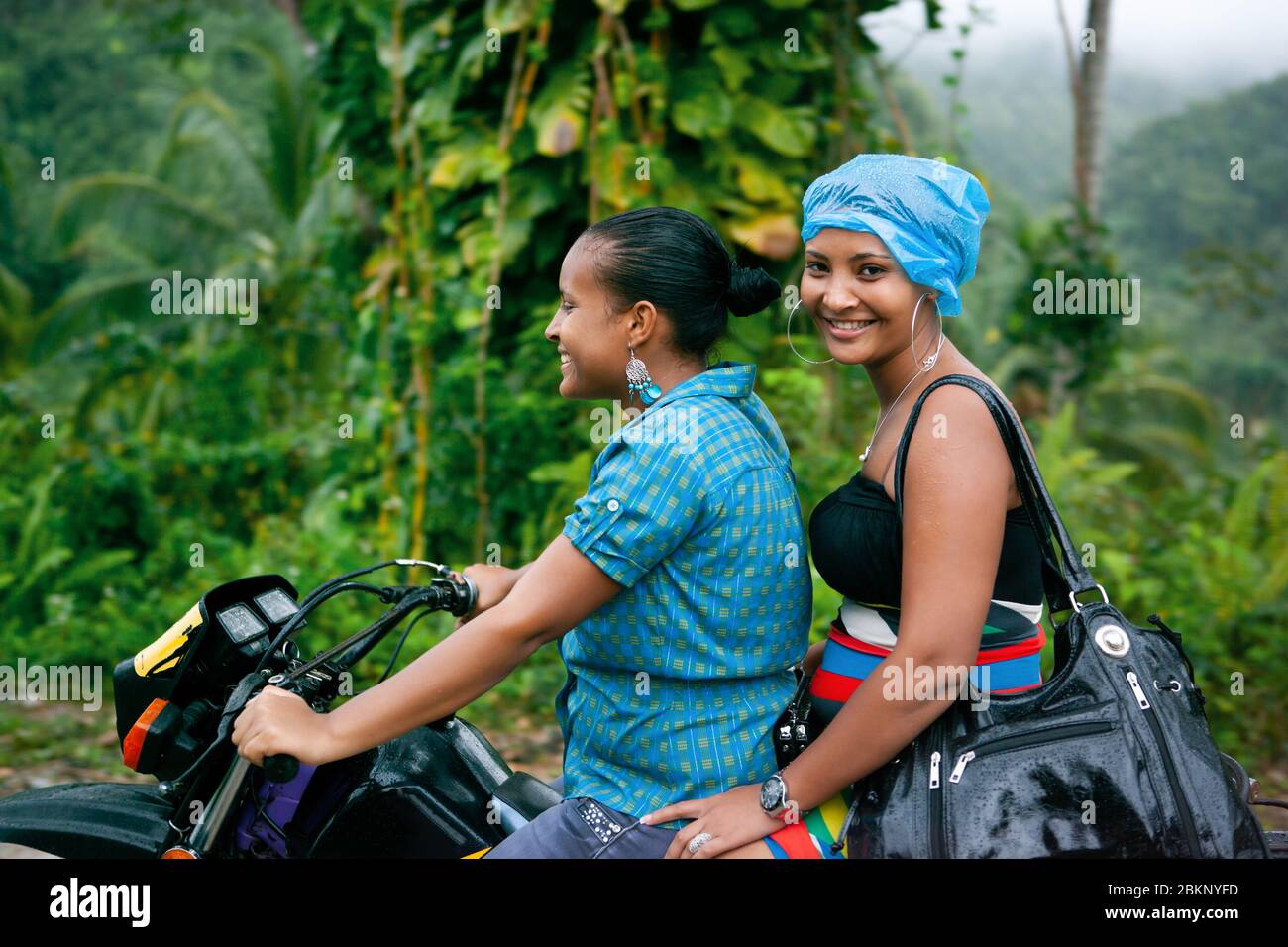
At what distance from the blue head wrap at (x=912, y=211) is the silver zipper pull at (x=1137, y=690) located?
2.16 ft

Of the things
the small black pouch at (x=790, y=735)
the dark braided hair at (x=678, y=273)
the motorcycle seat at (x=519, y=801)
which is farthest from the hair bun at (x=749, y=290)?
the motorcycle seat at (x=519, y=801)

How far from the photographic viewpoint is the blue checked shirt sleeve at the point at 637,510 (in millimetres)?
1944

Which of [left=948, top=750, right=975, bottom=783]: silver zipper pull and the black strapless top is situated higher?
the black strapless top

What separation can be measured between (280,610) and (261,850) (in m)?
0.42

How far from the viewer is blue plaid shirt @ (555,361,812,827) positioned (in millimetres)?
1967

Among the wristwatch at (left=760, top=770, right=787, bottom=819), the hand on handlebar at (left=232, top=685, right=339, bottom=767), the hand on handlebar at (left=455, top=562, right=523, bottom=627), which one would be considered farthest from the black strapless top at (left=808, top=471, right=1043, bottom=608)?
the hand on handlebar at (left=232, top=685, right=339, bottom=767)

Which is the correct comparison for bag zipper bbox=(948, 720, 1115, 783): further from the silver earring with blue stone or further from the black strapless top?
the silver earring with blue stone

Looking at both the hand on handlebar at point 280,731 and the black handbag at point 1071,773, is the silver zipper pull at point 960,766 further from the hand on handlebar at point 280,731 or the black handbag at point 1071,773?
the hand on handlebar at point 280,731

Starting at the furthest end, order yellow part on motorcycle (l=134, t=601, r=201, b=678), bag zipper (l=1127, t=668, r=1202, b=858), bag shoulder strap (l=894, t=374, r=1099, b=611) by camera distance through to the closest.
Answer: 1. yellow part on motorcycle (l=134, t=601, r=201, b=678)
2. bag shoulder strap (l=894, t=374, r=1099, b=611)
3. bag zipper (l=1127, t=668, r=1202, b=858)

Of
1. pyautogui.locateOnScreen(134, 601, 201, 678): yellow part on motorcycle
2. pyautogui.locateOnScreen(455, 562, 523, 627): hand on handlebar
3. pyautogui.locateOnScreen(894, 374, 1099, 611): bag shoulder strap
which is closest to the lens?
pyautogui.locateOnScreen(894, 374, 1099, 611): bag shoulder strap

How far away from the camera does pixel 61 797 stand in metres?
2.28

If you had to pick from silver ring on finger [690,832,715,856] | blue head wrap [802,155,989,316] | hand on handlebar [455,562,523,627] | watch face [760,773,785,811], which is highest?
blue head wrap [802,155,989,316]
